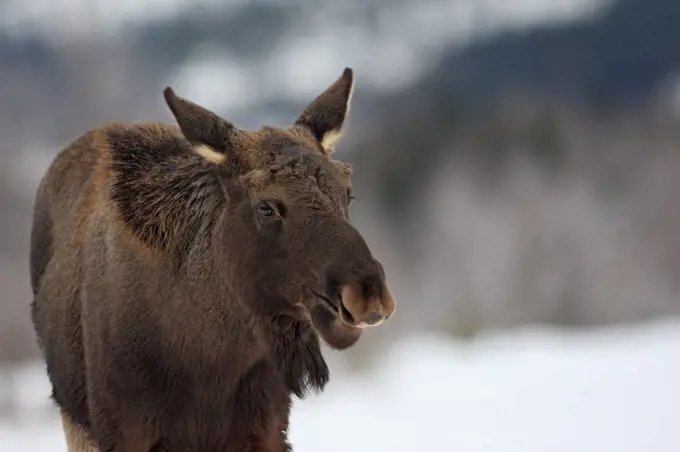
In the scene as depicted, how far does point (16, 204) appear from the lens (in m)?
14.7

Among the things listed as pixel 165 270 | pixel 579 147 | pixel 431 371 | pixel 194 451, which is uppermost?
pixel 579 147

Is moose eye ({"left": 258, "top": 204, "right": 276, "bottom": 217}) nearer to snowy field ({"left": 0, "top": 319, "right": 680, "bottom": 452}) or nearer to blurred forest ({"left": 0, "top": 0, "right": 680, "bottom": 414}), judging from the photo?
snowy field ({"left": 0, "top": 319, "right": 680, "bottom": 452})

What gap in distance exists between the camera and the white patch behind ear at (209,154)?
4.24m

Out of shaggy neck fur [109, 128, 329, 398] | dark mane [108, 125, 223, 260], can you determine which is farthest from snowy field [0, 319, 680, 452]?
dark mane [108, 125, 223, 260]

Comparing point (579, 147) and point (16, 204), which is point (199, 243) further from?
point (579, 147)

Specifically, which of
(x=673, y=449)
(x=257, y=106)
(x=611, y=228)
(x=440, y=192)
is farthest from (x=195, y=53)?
(x=673, y=449)

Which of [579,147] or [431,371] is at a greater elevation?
[579,147]

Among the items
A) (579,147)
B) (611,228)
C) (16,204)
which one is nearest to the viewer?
(16,204)

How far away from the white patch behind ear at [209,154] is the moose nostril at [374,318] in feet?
3.86

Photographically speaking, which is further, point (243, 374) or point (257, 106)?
point (257, 106)

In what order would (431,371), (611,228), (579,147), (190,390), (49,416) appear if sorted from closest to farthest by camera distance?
(190,390) → (49,416) → (431,371) → (611,228) → (579,147)

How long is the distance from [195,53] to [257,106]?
4.62ft

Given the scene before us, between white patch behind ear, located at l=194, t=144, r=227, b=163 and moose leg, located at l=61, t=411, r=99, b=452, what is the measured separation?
1.87m

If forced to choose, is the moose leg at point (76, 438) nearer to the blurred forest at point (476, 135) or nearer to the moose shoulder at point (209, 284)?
the moose shoulder at point (209, 284)
